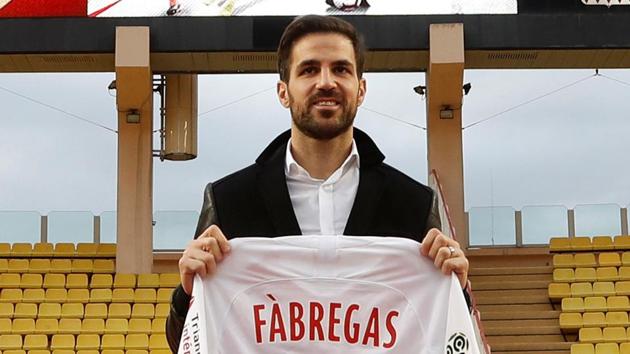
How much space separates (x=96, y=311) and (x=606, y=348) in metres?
6.53

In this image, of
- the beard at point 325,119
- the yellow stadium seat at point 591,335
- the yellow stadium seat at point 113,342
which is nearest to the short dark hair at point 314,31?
the beard at point 325,119

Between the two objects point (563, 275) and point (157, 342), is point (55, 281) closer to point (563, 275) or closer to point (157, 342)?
point (157, 342)

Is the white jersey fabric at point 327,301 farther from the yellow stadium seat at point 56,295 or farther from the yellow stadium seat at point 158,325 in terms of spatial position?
the yellow stadium seat at point 56,295

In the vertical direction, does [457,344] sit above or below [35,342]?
above

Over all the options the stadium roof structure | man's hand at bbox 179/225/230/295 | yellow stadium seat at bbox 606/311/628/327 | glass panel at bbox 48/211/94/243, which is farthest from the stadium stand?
man's hand at bbox 179/225/230/295

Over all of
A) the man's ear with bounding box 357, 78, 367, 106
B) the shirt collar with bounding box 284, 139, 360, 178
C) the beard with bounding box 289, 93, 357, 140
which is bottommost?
the shirt collar with bounding box 284, 139, 360, 178

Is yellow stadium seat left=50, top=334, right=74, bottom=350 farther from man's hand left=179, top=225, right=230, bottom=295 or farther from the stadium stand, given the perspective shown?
man's hand left=179, top=225, right=230, bottom=295

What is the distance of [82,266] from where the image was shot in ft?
55.0

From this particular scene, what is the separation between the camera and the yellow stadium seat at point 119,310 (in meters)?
15.2

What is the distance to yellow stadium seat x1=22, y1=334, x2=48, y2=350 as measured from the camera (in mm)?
14562

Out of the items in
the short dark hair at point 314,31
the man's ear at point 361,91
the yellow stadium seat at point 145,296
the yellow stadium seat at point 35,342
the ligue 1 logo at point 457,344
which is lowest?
the yellow stadium seat at point 35,342

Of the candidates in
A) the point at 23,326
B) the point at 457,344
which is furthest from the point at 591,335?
the point at 457,344

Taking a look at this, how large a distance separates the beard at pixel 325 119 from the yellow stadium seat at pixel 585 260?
13.9 m

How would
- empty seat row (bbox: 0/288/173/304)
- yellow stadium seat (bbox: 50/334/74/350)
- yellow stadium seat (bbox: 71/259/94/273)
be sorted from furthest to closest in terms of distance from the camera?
1. yellow stadium seat (bbox: 71/259/94/273)
2. empty seat row (bbox: 0/288/173/304)
3. yellow stadium seat (bbox: 50/334/74/350)
